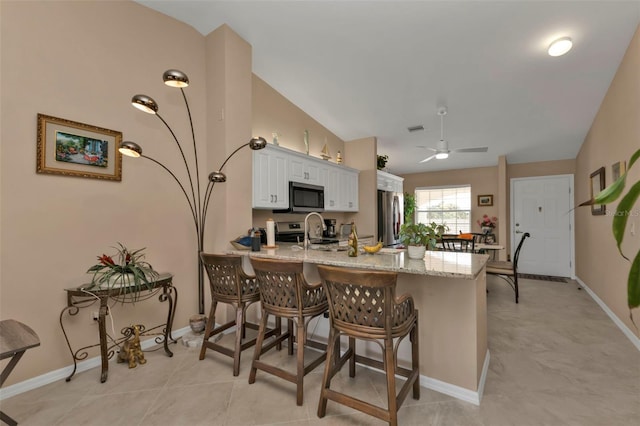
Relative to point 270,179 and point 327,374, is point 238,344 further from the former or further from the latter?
point 270,179

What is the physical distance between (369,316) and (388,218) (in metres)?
4.33

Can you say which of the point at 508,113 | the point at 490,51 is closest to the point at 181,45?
the point at 490,51

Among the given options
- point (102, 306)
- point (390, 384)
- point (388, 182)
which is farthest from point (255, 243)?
point (388, 182)

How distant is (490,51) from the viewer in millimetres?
2939

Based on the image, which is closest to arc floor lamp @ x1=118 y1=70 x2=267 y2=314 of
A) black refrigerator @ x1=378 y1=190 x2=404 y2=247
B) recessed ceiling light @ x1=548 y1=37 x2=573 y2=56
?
recessed ceiling light @ x1=548 y1=37 x2=573 y2=56

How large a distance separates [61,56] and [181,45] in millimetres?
1152

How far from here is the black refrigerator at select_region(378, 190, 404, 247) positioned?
18.7 ft

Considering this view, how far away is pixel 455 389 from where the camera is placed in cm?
204

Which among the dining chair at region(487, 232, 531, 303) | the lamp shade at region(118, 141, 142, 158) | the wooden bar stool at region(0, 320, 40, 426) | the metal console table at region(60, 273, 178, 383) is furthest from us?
the dining chair at region(487, 232, 531, 303)

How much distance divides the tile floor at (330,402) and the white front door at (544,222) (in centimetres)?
361

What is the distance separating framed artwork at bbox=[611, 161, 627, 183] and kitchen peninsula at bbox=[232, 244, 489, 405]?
2.15 meters

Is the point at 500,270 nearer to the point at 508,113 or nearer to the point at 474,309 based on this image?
the point at 508,113

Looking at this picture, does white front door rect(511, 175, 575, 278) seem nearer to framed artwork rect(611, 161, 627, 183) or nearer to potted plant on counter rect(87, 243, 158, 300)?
framed artwork rect(611, 161, 627, 183)

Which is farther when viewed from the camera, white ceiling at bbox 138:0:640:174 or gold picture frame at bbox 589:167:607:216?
gold picture frame at bbox 589:167:607:216
